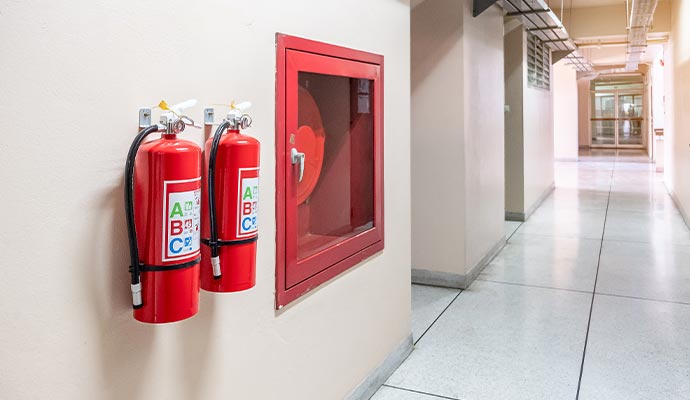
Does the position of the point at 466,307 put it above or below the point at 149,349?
below

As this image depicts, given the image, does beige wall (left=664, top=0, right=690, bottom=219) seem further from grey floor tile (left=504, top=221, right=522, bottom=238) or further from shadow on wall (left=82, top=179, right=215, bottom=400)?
shadow on wall (left=82, top=179, right=215, bottom=400)

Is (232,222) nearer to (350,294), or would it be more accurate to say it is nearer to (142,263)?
(142,263)

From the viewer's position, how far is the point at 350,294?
7.39 ft

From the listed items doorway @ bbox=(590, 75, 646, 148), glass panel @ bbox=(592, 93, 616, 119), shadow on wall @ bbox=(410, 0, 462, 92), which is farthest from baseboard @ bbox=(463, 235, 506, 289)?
glass panel @ bbox=(592, 93, 616, 119)

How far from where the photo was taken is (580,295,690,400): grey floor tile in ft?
8.09

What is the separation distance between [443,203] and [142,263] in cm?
312

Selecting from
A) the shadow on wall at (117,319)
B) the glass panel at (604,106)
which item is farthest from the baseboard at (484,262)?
the glass panel at (604,106)

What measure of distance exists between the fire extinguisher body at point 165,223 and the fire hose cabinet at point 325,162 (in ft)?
1.96

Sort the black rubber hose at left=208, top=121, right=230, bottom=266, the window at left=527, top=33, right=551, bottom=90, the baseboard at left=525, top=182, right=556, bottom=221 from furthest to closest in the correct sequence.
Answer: the baseboard at left=525, top=182, right=556, bottom=221 < the window at left=527, top=33, right=551, bottom=90 < the black rubber hose at left=208, top=121, right=230, bottom=266

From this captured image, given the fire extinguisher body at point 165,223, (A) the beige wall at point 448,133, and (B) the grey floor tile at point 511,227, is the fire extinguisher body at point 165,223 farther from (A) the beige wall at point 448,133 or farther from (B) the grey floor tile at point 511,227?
(B) the grey floor tile at point 511,227

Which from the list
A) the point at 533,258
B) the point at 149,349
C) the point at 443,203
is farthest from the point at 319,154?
the point at 533,258

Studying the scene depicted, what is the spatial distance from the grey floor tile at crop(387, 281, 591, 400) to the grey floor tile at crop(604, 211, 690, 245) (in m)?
2.16

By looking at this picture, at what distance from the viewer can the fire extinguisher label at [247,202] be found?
1.37 meters

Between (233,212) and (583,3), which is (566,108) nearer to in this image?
(583,3)
